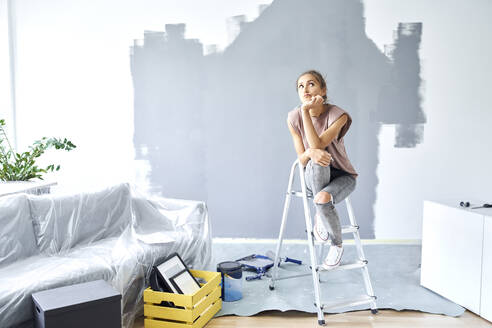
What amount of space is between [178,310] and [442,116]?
2.71m

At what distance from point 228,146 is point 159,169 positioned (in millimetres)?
632

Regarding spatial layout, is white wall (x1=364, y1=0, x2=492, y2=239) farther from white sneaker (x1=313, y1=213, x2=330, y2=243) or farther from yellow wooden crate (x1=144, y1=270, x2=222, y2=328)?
yellow wooden crate (x1=144, y1=270, x2=222, y2=328)

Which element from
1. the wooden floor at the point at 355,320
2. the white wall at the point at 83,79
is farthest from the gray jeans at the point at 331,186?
the white wall at the point at 83,79

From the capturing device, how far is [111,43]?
3750 mm

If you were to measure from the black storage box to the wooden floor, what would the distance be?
0.54 m

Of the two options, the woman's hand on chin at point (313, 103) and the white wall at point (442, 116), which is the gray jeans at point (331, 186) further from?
the white wall at point (442, 116)

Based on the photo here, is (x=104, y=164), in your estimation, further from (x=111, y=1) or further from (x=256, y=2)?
(x=256, y=2)

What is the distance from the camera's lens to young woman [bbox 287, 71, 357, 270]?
2.27m

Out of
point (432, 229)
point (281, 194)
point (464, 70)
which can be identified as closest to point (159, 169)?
point (281, 194)

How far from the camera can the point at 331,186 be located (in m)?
2.33

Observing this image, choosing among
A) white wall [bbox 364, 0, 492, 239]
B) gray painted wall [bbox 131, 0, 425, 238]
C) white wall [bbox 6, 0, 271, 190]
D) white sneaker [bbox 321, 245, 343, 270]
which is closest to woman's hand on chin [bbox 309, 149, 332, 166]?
white sneaker [bbox 321, 245, 343, 270]

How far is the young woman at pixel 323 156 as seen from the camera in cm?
227

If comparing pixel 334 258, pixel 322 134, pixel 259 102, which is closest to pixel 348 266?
pixel 334 258

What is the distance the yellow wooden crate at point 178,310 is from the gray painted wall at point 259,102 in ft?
5.18
